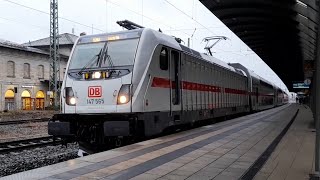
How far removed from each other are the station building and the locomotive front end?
123 ft

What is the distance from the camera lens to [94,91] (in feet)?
32.4

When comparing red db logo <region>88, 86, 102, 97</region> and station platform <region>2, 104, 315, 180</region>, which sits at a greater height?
red db logo <region>88, 86, 102, 97</region>

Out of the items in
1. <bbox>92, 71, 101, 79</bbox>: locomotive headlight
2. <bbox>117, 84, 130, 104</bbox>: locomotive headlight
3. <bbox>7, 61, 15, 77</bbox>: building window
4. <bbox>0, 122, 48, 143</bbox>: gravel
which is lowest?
<bbox>0, 122, 48, 143</bbox>: gravel

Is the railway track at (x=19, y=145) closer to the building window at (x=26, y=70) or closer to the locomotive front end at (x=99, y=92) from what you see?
the locomotive front end at (x=99, y=92)

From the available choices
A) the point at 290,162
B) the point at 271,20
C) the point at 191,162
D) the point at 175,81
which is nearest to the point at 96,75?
the point at 175,81

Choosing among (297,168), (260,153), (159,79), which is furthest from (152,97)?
(297,168)

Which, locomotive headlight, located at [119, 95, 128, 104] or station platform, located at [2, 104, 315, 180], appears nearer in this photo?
station platform, located at [2, 104, 315, 180]

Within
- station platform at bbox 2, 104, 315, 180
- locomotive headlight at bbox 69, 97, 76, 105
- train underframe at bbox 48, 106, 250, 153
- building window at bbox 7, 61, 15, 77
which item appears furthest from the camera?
building window at bbox 7, 61, 15, 77

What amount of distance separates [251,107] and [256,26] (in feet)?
25.4

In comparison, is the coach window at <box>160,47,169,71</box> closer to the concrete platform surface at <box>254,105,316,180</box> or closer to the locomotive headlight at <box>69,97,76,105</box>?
the locomotive headlight at <box>69,97,76,105</box>

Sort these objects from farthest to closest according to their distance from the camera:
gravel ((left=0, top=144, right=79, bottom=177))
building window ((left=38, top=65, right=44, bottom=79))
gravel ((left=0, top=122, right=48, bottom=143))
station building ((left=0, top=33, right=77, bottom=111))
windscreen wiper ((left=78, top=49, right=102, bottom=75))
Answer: building window ((left=38, top=65, right=44, bottom=79)) → station building ((left=0, top=33, right=77, bottom=111)) → gravel ((left=0, top=122, right=48, bottom=143)) → windscreen wiper ((left=78, top=49, right=102, bottom=75)) → gravel ((left=0, top=144, right=79, bottom=177))

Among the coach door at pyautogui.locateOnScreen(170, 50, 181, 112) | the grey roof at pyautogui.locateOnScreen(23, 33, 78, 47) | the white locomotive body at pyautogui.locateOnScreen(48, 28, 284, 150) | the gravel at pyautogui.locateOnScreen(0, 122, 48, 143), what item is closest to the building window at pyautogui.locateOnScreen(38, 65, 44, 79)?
the grey roof at pyautogui.locateOnScreen(23, 33, 78, 47)

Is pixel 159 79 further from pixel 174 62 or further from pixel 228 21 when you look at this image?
pixel 228 21

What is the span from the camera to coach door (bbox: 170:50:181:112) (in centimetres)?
1177
